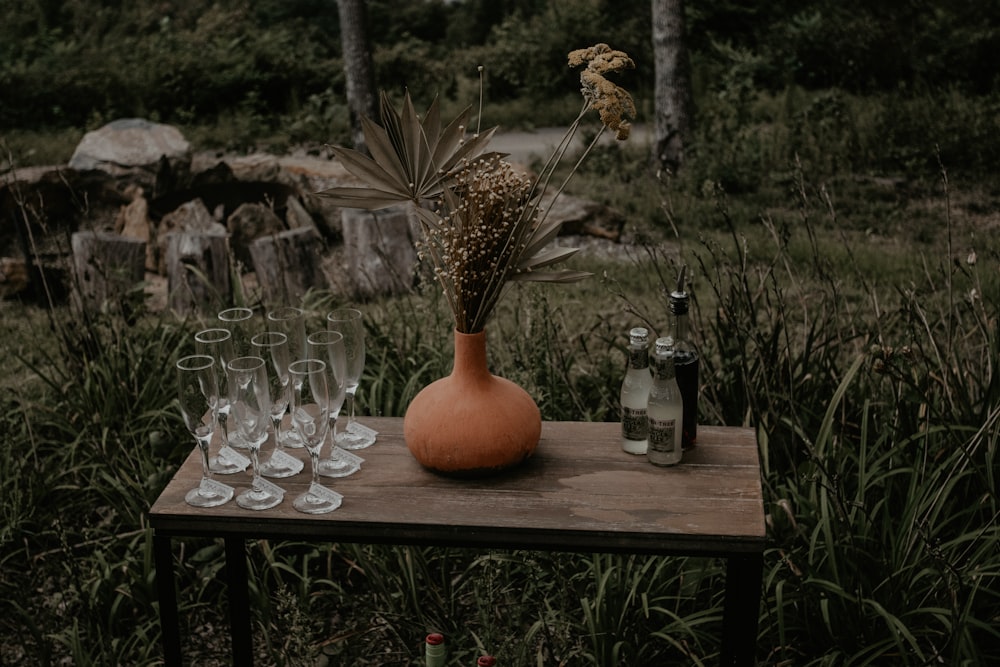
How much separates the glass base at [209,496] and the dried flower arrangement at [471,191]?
572 millimetres

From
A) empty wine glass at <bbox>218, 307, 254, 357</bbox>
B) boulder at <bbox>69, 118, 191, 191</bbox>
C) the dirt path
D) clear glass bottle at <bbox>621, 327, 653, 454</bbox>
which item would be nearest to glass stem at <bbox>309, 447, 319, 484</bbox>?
empty wine glass at <bbox>218, 307, 254, 357</bbox>

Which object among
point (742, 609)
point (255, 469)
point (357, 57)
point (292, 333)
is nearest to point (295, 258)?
point (357, 57)

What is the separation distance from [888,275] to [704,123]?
3431 mm

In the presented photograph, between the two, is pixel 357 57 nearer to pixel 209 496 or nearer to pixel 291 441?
pixel 291 441

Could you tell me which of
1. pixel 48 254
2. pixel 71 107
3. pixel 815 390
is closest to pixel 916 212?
pixel 815 390

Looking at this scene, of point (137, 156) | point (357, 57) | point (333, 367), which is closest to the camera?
point (333, 367)

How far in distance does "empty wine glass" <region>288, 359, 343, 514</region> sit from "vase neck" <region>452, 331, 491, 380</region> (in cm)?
28

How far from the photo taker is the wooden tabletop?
75.1 inches

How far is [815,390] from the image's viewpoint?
10.2ft

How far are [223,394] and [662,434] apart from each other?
0.89 meters

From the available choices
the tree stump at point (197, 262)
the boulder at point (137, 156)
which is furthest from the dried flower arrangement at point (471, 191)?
the boulder at point (137, 156)

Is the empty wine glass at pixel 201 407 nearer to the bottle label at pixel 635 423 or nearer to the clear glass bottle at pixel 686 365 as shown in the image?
the bottle label at pixel 635 423

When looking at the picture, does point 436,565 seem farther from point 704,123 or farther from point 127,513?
point 704,123

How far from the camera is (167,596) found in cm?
220
